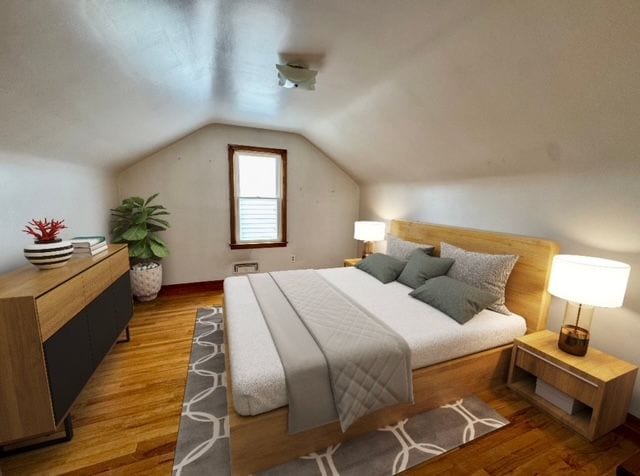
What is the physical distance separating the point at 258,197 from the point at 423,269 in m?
2.73

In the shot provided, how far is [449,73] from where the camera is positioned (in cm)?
190

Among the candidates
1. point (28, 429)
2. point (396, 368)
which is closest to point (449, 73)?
point (396, 368)

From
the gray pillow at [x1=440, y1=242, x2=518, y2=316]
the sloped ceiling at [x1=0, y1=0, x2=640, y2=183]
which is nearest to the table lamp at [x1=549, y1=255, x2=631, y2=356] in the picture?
the gray pillow at [x1=440, y1=242, x2=518, y2=316]

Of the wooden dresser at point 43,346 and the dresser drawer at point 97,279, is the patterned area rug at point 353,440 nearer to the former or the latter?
the wooden dresser at point 43,346

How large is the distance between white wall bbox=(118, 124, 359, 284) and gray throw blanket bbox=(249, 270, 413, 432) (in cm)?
244

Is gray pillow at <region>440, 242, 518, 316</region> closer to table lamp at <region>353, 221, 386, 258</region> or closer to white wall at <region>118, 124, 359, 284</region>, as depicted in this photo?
table lamp at <region>353, 221, 386, 258</region>

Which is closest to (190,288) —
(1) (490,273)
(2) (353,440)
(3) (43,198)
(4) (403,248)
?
(3) (43,198)

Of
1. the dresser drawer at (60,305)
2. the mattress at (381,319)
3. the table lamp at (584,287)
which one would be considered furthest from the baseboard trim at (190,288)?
the table lamp at (584,287)

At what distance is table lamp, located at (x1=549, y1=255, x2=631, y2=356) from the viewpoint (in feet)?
5.27

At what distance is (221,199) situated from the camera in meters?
4.05

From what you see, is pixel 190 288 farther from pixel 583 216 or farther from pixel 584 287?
pixel 583 216

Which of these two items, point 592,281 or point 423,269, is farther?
point 423,269

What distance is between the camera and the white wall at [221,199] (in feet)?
12.4

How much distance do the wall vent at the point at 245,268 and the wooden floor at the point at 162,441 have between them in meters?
2.03
